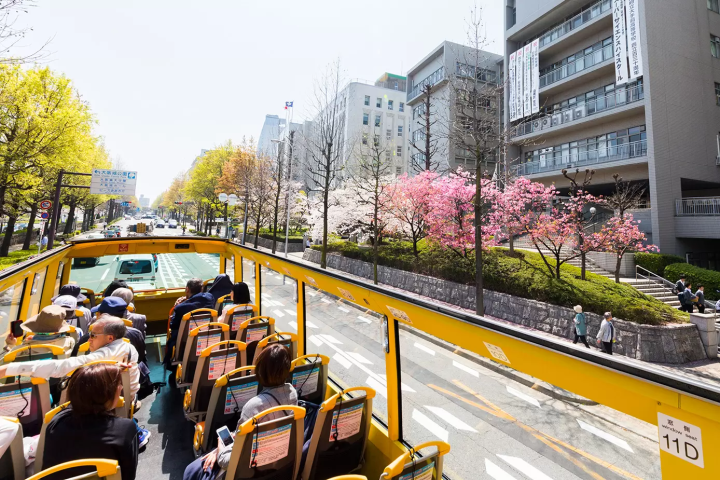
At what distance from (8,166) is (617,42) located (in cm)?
3553

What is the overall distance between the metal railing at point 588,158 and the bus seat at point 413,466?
19388mm

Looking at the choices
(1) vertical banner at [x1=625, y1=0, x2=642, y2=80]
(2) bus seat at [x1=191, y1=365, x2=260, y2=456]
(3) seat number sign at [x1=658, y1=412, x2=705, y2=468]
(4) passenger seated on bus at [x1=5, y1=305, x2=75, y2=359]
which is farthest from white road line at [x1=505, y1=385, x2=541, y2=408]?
(1) vertical banner at [x1=625, y1=0, x2=642, y2=80]

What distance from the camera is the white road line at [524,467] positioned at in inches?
123

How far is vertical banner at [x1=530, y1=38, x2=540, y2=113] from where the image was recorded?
2678 centimetres

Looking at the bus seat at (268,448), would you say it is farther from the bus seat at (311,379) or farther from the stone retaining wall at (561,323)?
the stone retaining wall at (561,323)

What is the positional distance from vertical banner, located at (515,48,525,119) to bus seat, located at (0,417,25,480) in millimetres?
32243

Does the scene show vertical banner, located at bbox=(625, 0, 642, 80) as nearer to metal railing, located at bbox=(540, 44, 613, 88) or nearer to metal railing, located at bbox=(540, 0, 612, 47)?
metal railing, located at bbox=(540, 44, 613, 88)

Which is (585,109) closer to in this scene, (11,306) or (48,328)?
(48,328)

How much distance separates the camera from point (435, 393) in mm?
3494

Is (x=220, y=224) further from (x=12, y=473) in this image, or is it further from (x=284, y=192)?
(x=12, y=473)

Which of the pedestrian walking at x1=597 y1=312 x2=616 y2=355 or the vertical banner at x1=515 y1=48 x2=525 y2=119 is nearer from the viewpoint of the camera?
the pedestrian walking at x1=597 y1=312 x2=616 y2=355

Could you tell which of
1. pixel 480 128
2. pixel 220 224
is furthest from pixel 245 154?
pixel 480 128

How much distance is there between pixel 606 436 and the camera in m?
2.72

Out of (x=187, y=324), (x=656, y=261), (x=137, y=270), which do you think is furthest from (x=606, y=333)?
(x=137, y=270)
